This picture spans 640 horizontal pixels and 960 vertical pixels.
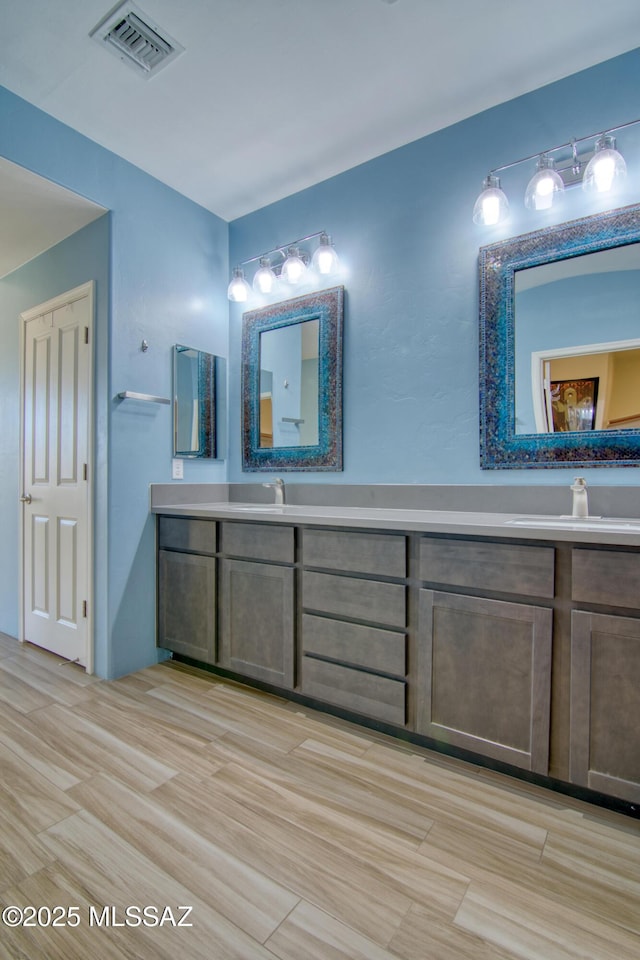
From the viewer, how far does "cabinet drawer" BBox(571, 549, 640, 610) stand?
4.35 ft

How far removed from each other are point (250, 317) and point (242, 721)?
2194mm

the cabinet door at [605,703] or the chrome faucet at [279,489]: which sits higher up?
the chrome faucet at [279,489]

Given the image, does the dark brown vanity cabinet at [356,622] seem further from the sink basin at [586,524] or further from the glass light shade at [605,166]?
the glass light shade at [605,166]

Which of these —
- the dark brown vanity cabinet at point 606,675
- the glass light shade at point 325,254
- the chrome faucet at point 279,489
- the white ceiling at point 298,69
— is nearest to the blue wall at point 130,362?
the white ceiling at point 298,69

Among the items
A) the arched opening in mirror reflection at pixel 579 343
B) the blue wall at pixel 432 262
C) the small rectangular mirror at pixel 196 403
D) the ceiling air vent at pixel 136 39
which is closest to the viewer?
the ceiling air vent at pixel 136 39

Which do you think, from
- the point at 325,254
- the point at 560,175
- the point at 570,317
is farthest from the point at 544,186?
the point at 325,254

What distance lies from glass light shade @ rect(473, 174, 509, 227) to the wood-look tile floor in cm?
213

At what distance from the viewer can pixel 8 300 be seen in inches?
122

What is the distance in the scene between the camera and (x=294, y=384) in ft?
8.82

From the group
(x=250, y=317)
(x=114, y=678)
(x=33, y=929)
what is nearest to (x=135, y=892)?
(x=33, y=929)

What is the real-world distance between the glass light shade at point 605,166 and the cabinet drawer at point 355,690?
1.98 metres

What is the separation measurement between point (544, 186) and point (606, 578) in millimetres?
1507

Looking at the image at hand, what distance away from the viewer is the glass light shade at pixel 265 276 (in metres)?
2.73

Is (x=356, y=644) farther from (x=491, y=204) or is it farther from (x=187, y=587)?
(x=491, y=204)
